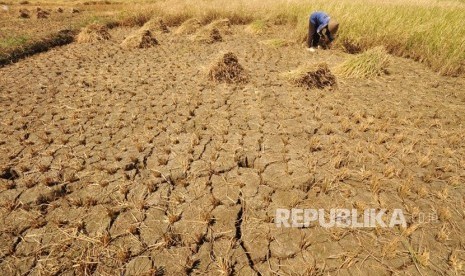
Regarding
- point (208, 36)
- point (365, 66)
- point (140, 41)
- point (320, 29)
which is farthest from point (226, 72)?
point (140, 41)

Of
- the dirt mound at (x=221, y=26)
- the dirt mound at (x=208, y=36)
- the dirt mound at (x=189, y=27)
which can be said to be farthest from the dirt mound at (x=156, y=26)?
the dirt mound at (x=208, y=36)

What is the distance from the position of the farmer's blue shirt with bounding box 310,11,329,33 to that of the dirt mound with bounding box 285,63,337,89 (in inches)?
65.1

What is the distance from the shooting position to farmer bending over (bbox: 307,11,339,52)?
19.0 ft

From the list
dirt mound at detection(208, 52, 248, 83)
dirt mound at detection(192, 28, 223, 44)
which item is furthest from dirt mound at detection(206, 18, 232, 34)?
dirt mound at detection(208, 52, 248, 83)

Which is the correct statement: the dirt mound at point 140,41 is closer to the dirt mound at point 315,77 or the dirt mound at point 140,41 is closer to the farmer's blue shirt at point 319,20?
the farmer's blue shirt at point 319,20

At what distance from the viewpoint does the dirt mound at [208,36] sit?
709cm

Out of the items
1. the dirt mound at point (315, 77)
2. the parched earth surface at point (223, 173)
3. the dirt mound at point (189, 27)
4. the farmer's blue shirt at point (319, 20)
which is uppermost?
the farmer's blue shirt at point (319, 20)

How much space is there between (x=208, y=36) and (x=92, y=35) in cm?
306

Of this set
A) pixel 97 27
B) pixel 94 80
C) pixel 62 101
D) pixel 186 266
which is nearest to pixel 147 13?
pixel 97 27

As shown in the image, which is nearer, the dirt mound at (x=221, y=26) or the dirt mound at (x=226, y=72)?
the dirt mound at (x=226, y=72)

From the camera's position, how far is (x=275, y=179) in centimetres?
266

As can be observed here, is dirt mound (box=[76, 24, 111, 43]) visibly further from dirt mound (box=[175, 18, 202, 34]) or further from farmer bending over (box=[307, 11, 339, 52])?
farmer bending over (box=[307, 11, 339, 52])

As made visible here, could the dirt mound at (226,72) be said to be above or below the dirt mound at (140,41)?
below

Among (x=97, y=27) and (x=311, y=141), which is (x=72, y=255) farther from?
(x=97, y=27)
